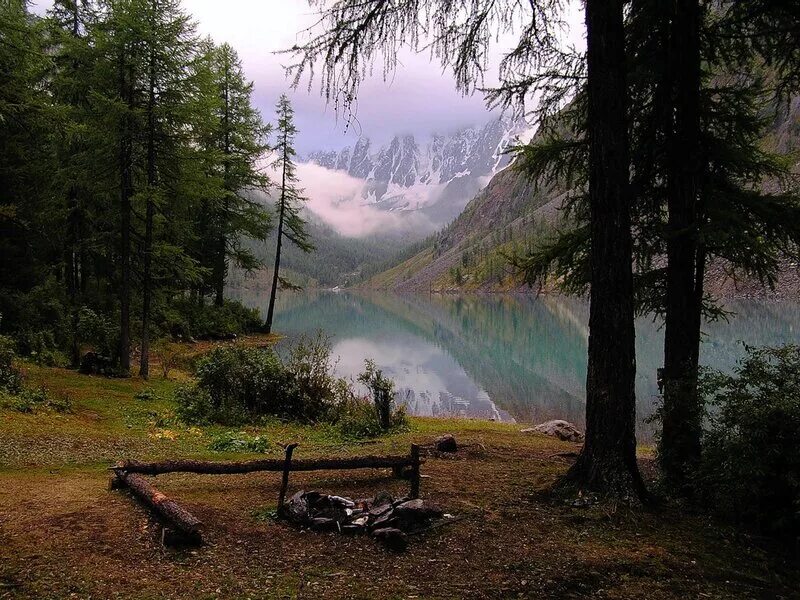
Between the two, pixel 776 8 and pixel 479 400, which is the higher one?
pixel 776 8

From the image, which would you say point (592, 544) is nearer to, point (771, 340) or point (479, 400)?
point (479, 400)

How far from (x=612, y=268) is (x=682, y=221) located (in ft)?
7.24

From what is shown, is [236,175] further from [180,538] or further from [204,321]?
[180,538]

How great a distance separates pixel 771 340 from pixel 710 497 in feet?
131

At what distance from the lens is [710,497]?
650 centimetres

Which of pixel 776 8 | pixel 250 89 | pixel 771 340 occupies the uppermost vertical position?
pixel 250 89

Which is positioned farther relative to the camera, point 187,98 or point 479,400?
point 479,400

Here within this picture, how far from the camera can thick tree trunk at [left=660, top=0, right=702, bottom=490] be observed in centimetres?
735

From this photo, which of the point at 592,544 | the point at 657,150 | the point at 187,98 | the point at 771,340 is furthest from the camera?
the point at 771,340

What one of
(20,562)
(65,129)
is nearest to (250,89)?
(65,129)

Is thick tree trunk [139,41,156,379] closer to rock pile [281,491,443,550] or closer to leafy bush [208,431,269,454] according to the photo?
leafy bush [208,431,269,454]

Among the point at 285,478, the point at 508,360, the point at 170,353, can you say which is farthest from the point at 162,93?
the point at 508,360

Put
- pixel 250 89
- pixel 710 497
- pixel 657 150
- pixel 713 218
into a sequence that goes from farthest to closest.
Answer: pixel 250 89 < pixel 657 150 < pixel 713 218 < pixel 710 497

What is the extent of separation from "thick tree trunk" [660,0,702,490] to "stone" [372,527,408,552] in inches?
168
